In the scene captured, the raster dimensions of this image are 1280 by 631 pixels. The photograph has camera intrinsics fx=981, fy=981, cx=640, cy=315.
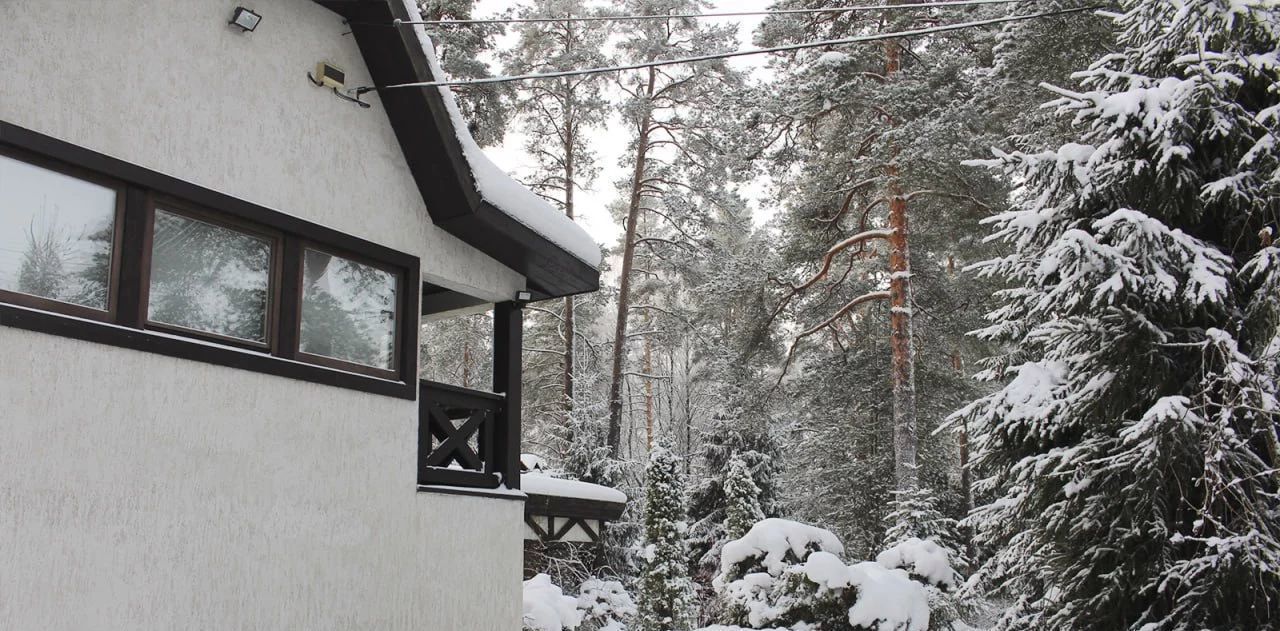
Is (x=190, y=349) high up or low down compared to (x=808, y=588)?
up

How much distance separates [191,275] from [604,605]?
441 inches

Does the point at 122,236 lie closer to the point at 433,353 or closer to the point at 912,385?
the point at 912,385

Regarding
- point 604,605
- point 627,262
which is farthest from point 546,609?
point 627,262

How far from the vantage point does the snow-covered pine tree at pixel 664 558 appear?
44.7 ft

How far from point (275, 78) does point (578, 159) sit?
17.0 meters

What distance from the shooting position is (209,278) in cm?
558

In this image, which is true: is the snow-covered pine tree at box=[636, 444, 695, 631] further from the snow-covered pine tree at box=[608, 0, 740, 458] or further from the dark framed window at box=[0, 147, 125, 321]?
the dark framed window at box=[0, 147, 125, 321]

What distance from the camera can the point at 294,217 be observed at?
19.7ft

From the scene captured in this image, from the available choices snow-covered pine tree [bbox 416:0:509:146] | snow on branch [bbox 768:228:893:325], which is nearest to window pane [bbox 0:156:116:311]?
snow-covered pine tree [bbox 416:0:509:146]

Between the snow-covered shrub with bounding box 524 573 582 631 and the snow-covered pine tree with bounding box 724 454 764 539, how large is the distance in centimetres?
567

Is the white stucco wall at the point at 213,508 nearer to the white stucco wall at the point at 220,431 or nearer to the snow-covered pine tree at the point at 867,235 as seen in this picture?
the white stucco wall at the point at 220,431

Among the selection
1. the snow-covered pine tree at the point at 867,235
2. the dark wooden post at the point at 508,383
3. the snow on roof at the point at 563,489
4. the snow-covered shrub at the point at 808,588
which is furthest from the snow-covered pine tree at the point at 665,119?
the dark wooden post at the point at 508,383

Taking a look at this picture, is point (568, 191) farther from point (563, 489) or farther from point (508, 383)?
point (508, 383)

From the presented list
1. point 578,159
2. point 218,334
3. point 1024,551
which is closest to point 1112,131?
point 1024,551
